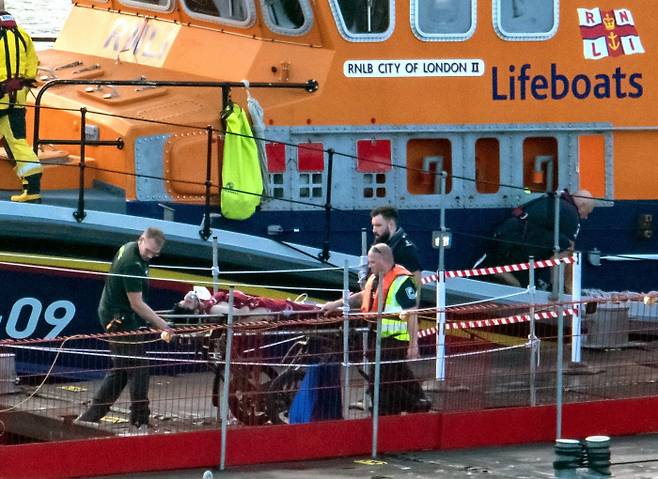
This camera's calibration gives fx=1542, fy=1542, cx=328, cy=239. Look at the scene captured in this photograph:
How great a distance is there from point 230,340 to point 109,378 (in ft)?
2.55

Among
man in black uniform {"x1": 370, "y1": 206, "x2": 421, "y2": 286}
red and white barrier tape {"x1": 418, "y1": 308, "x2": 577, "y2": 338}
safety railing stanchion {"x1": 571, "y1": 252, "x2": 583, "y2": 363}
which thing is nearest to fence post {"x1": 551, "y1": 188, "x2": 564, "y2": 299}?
safety railing stanchion {"x1": 571, "y1": 252, "x2": 583, "y2": 363}

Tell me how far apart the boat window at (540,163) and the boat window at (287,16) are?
1934 mm

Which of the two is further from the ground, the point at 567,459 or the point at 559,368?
the point at 559,368

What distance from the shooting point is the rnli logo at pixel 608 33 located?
11.8 meters

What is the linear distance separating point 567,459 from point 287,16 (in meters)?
4.85

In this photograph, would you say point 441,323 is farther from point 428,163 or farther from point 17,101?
point 17,101

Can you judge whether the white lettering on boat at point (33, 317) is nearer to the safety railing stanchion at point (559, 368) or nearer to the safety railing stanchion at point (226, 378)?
the safety railing stanchion at point (226, 378)

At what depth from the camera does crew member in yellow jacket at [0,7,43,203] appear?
1059 centimetres

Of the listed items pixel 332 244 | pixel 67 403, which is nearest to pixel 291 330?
pixel 67 403

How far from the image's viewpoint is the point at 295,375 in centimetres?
929

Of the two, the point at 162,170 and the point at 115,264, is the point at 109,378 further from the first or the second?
the point at 162,170

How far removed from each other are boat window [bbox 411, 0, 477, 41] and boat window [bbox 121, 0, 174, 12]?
75.0 inches

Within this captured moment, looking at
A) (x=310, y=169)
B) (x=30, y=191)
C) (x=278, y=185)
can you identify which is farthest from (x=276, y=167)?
(x=30, y=191)

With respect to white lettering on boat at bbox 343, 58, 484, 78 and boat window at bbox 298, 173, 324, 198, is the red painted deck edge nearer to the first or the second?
boat window at bbox 298, 173, 324, 198
